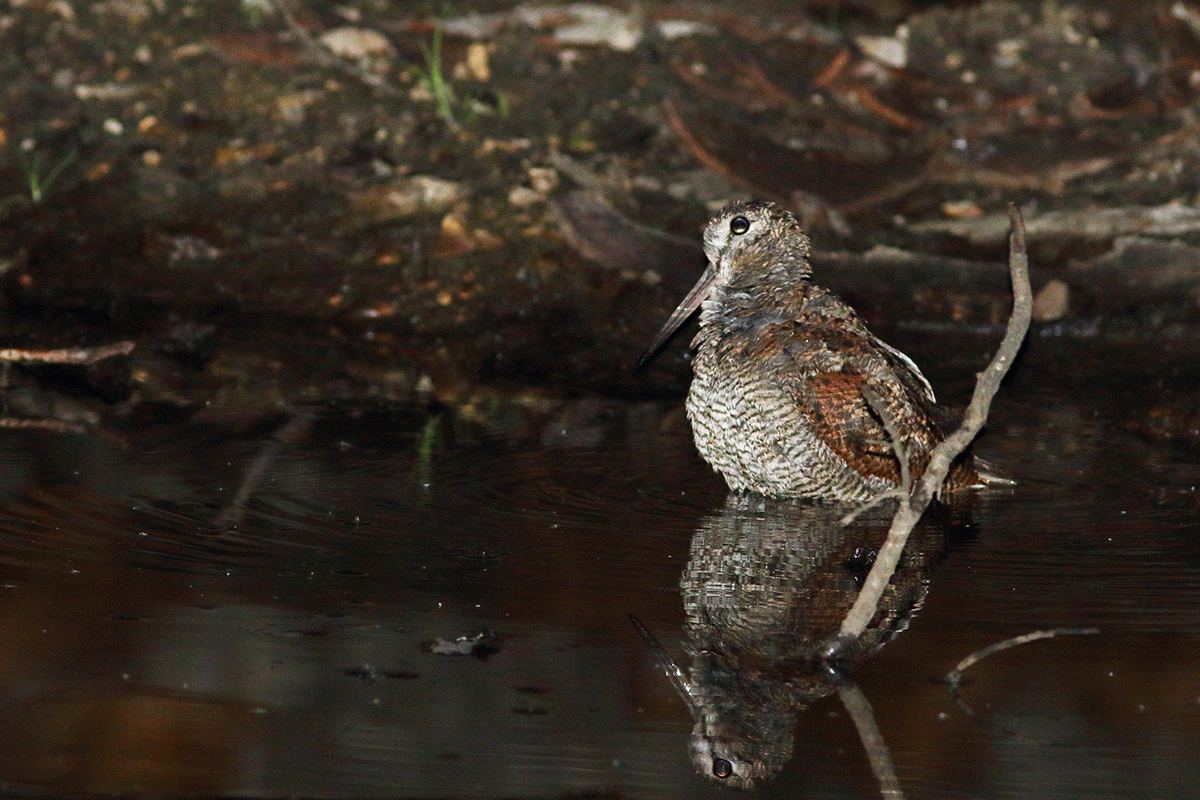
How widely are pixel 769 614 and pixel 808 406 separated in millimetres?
1276

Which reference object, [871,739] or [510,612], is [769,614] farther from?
[871,739]

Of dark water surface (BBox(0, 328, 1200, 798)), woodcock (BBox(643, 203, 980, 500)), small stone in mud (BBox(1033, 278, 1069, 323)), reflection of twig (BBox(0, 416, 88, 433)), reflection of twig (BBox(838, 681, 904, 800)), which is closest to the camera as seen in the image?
reflection of twig (BBox(838, 681, 904, 800))

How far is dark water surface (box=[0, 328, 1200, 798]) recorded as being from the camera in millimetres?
3615

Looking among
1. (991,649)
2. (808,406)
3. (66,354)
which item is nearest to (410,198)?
(66,354)

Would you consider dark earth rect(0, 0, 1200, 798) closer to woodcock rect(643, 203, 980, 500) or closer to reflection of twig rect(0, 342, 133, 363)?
reflection of twig rect(0, 342, 133, 363)

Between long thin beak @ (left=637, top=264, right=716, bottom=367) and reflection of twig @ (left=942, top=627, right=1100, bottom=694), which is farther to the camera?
long thin beak @ (left=637, top=264, right=716, bottom=367)

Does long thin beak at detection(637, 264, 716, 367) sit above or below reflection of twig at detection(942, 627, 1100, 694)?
below

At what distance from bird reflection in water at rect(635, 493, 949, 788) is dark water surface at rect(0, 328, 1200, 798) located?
0.07 ft

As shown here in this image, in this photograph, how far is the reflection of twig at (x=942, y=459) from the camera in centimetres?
400

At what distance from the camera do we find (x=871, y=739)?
371 cm

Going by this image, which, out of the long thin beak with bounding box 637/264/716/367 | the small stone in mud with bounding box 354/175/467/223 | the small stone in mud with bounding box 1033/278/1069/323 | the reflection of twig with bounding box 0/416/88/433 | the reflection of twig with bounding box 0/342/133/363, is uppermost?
the long thin beak with bounding box 637/264/716/367

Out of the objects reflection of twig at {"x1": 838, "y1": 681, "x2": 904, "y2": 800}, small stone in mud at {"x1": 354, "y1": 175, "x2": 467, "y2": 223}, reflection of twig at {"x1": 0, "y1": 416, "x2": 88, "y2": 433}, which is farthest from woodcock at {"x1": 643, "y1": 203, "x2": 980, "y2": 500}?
small stone in mud at {"x1": 354, "y1": 175, "x2": 467, "y2": 223}

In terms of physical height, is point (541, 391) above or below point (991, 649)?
below

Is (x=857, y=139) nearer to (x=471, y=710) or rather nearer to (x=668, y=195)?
(x=668, y=195)
